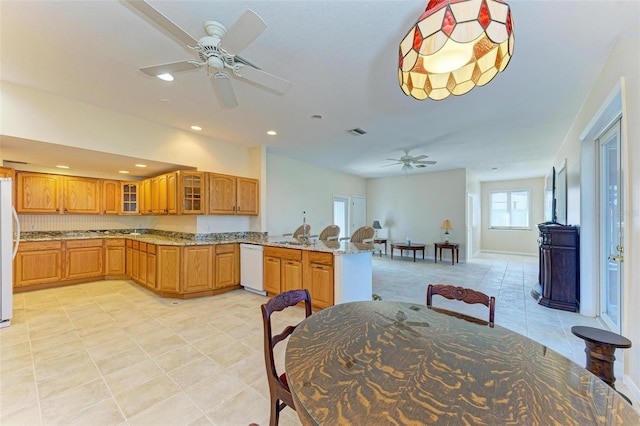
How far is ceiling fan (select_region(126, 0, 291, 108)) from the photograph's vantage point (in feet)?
5.04

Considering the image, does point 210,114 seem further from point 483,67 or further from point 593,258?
point 593,258

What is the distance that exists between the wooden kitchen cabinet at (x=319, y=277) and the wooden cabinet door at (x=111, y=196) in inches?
176

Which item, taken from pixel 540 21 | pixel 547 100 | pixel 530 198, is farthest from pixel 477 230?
pixel 540 21

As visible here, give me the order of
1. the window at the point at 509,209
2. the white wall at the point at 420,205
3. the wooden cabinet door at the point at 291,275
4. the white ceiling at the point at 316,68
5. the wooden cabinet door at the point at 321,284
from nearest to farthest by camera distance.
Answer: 1. the white ceiling at the point at 316,68
2. the wooden cabinet door at the point at 321,284
3. the wooden cabinet door at the point at 291,275
4. the white wall at the point at 420,205
5. the window at the point at 509,209

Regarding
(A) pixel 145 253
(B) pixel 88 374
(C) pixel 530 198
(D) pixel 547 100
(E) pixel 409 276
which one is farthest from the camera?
(C) pixel 530 198

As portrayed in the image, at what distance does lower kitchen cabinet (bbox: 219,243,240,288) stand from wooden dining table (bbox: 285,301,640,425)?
3366 mm

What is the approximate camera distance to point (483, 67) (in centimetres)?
139

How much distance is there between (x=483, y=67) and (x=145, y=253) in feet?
17.0

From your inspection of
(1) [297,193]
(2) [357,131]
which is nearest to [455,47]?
(2) [357,131]

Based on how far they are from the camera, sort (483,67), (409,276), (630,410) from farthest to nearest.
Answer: (409,276) → (483,67) → (630,410)

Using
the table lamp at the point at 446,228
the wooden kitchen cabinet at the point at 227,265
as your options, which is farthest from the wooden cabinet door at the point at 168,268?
the table lamp at the point at 446,228

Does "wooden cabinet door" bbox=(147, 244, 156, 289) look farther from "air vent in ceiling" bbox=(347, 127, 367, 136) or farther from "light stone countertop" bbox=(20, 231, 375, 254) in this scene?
"air vent in ceiling" bbox=(347, 127, 367, 136)

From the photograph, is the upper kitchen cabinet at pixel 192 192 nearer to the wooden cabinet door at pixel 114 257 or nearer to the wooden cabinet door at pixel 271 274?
the wooden cabinet door at pixel 271 274

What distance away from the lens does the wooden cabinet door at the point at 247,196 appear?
4887 millimetres
